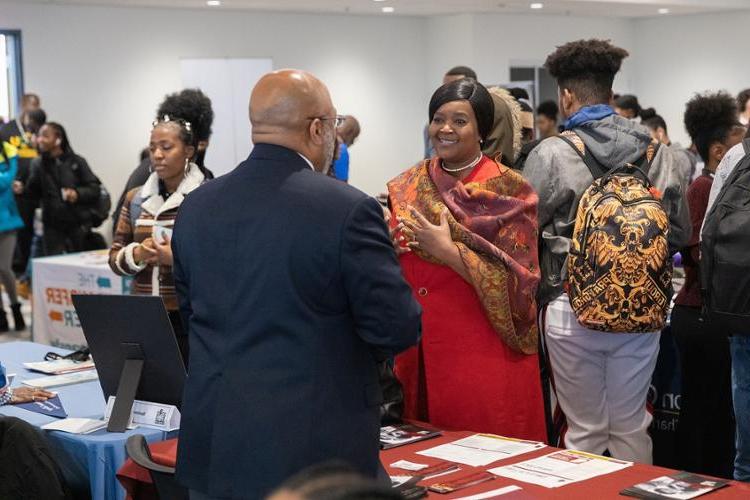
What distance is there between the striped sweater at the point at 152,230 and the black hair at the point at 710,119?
192cm

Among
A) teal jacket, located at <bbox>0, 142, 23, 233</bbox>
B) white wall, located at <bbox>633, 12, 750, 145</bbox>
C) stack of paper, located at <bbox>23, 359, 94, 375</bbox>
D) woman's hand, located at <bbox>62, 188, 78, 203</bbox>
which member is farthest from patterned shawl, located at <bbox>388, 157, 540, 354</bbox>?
white wall, located at <bbox>633, 12, 750, 145</bbox>

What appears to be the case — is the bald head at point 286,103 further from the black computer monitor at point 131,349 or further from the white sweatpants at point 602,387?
the white sweatpants at point 602,387

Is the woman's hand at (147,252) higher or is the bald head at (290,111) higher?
the bald head at (290,111)

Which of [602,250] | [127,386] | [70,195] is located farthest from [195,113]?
[70,195]

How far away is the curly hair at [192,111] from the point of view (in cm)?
414

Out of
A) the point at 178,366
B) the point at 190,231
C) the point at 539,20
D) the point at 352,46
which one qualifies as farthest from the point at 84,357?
the point at 539,20

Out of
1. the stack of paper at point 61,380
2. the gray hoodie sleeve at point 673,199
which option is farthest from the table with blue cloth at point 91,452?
the gray hoodie sleeve at point 673,199

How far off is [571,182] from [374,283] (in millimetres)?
1482

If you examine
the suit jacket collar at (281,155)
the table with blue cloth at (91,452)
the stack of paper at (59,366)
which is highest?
the suit jacket collar at (281,155)

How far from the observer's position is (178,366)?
293 cm

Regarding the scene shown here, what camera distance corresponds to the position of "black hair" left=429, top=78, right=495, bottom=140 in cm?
319

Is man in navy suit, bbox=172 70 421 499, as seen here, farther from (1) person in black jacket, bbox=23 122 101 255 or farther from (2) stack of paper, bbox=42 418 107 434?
(1) person in black jacket, bbox=23 122 101 255

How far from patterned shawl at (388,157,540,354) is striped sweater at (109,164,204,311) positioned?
93cm

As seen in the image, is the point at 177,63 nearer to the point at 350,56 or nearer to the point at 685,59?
the point at 350,56
